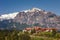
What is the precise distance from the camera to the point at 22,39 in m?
112

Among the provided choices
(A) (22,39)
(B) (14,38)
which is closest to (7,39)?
(B) (14,38)

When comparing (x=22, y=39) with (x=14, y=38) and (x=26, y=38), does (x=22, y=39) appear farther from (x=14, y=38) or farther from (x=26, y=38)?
(x=14, y=38)

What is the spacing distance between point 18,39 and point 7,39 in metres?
7.16

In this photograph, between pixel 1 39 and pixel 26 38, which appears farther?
pixel 26 38

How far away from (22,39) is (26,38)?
266 centimetres

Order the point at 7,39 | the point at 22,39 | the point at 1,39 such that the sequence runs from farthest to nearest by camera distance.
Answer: the point at 22,39 → the point at 7,39 → the point at 1,39

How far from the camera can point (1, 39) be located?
93.8 metres

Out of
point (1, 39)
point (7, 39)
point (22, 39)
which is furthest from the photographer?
point (22, 39)

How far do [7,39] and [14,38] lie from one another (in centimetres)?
350

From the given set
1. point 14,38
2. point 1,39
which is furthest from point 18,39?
point 1,39

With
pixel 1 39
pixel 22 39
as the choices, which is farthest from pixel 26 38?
pixel 1 39

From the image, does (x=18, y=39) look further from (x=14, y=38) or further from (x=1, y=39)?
(x=1, y=39)

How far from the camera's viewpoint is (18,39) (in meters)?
107

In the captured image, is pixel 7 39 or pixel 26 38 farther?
pixel 26 38
